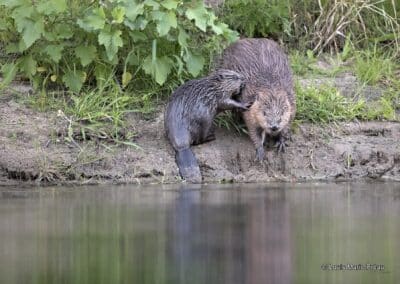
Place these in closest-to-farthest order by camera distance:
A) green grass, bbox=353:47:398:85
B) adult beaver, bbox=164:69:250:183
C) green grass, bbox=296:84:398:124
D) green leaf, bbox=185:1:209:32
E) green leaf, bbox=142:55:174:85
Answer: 1. adult beaver, bbox=164:69:250:183
2. green leaf, bbox=185:1:209:32
3. green leaf, bbox=142:55:174:85
4. green grass, bbox=296:84:398:124
5. green grass, bbox=353:47:398:85

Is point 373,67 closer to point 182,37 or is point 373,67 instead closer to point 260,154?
point 260,154

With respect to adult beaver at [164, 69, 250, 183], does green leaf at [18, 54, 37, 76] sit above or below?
above

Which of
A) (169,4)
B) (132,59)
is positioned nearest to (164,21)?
(169,4)

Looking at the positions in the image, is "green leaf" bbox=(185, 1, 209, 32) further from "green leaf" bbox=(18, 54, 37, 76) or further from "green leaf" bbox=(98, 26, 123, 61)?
"green leaf" bbox=(18, 54, 37, 76)

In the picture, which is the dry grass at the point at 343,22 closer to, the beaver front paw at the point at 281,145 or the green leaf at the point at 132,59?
the beaver front paw at the point at 281,145

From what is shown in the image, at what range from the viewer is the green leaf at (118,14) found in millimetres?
7732

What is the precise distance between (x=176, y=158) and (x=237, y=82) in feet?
2.51

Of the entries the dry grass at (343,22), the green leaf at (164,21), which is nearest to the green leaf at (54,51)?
the green leaf at (164,21)

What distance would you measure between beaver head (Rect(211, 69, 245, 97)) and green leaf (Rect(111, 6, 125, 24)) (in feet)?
2.49

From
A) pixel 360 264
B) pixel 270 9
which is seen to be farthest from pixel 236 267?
pixel 270 9

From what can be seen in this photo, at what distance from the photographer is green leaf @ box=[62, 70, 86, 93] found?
8008 millimetres

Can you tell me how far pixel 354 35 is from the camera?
9.34 metres

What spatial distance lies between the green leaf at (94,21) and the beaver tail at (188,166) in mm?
931

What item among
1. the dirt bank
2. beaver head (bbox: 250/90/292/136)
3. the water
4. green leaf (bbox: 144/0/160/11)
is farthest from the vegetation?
the water
